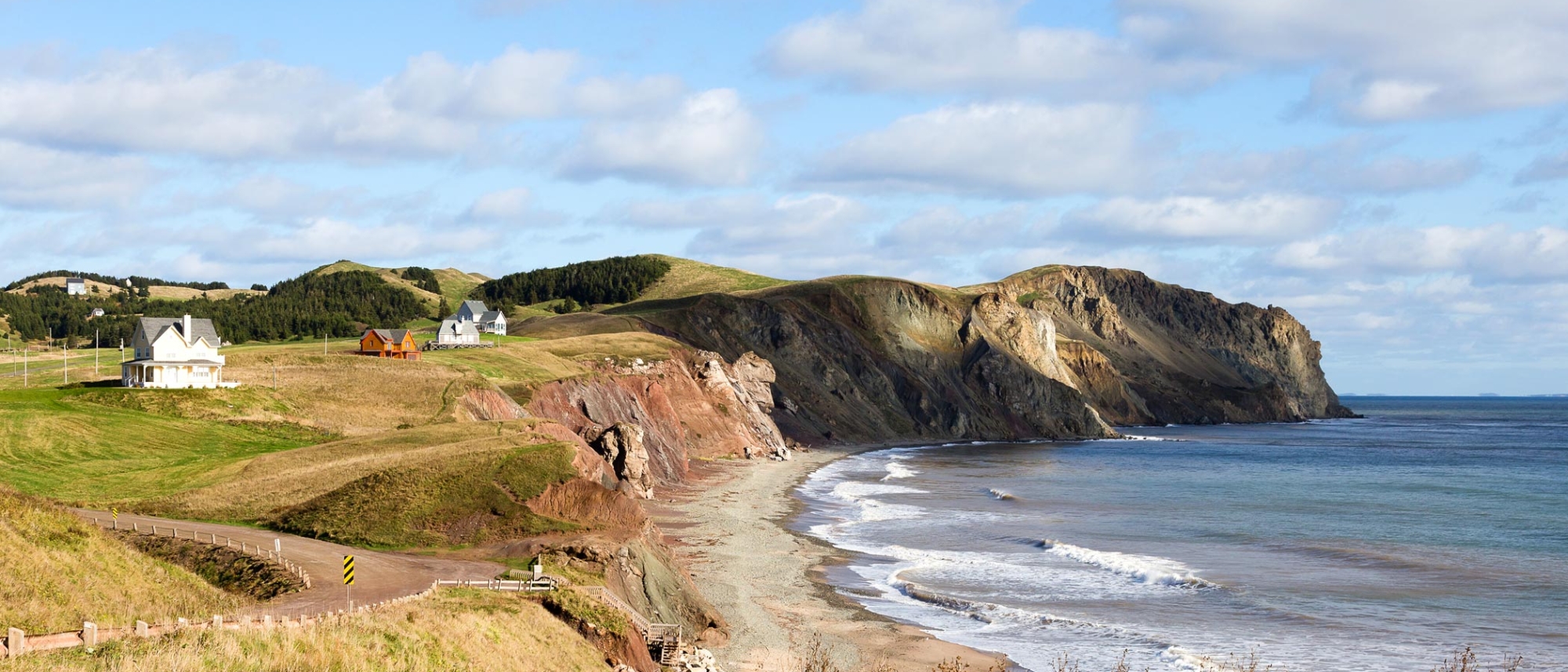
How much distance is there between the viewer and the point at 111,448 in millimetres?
54094

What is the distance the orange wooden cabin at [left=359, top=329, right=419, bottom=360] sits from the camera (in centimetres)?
9388

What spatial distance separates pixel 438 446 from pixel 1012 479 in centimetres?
5504

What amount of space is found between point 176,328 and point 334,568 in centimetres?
4272

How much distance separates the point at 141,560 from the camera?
2998 centimetres

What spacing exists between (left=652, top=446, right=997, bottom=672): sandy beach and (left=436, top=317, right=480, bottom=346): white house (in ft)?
139

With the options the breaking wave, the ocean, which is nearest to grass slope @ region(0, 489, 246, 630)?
the ocean

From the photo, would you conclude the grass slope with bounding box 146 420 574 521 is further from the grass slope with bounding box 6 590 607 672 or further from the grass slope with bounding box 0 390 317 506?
the grass slope with bounding box 6 590 607 672

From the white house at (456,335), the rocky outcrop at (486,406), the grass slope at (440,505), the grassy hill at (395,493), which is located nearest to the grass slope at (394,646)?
the grass slope at (440,505)

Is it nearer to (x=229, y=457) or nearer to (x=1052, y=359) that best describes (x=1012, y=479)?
(x=229, y=457)

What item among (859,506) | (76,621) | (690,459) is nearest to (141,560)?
(76,621)

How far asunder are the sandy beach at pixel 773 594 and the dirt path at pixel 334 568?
9.14 m

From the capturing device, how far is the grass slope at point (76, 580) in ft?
78.2

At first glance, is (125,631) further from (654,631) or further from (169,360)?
(169,360)

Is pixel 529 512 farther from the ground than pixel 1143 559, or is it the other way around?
pixel 529 512
